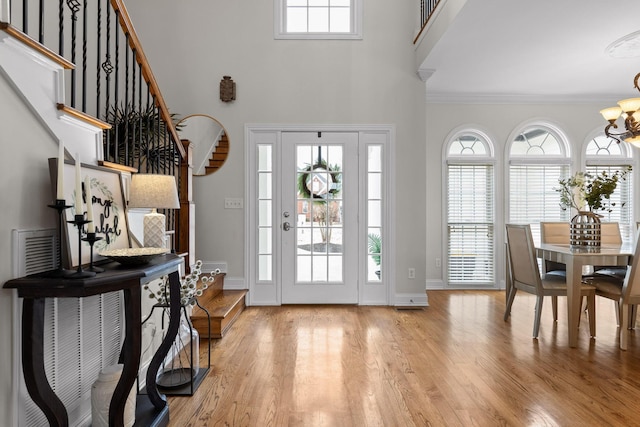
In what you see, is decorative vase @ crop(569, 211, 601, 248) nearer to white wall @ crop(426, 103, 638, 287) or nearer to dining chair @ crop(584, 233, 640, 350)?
dining chair @ crop(584, 233, 640, 350)

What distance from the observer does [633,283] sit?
121 inches

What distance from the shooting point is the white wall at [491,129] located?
5.46 m

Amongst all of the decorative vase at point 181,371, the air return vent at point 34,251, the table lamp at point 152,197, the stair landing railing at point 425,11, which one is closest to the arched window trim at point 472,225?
the stair landing railing at point 425,11

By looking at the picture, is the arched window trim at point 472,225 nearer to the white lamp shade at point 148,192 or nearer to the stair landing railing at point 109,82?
the stair landing railing at point 109,82

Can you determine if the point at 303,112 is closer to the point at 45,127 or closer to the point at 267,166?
the point at 267,166

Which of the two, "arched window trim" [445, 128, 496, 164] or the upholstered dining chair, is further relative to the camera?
"arched window trim" [445, 128, 496, 164]

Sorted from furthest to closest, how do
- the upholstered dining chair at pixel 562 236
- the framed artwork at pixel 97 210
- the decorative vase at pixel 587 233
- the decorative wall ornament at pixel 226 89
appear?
the decorative wall ornament at pixel 226 89
the upholstered dining chair at pixel 562 236
the decorative vase at pixel 587 233
the framed artwork at pixel 97 210

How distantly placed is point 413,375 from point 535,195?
401cm

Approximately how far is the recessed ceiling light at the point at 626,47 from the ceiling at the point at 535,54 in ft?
0.08

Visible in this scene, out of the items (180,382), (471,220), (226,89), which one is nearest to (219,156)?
(226,89)

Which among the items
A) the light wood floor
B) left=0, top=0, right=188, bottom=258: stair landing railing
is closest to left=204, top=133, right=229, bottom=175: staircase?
left=0, top=0, right=188, bottom=258: stair landing railing

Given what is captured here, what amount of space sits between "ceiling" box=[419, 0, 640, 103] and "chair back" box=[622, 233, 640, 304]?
6.05ft

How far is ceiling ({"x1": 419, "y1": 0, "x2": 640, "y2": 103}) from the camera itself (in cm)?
317

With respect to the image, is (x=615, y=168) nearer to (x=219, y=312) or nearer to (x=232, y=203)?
(x=232, y=203)
